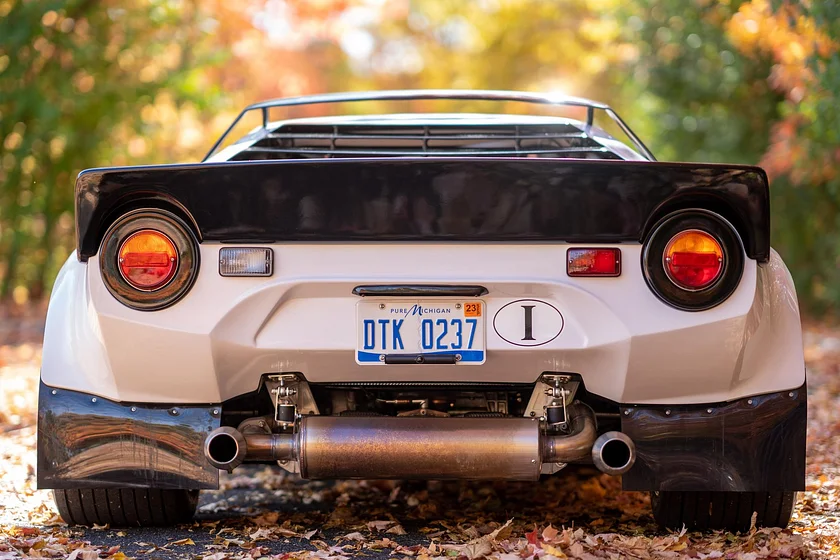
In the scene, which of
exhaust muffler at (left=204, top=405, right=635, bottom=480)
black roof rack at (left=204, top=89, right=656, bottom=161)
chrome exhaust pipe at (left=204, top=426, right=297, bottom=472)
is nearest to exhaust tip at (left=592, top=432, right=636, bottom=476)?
exhaust muffler at (left=204, top=405, right=635, bottom=480)

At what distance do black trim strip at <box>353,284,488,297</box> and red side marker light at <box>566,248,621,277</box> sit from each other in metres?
0.27

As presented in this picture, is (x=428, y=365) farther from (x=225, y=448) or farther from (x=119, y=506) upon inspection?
(x=119, y=506)

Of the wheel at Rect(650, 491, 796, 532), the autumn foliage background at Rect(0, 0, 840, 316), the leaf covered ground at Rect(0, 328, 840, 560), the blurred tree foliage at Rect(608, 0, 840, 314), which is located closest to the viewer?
the leaf covered ground at Rect(0, 328, 840, 560)

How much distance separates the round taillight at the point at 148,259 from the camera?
3.15m

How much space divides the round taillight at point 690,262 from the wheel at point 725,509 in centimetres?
79

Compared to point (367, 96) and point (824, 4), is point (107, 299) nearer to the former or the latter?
point (367, 96)

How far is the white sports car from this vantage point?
312 centimetres

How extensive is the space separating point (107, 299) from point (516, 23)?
2615 centimetres

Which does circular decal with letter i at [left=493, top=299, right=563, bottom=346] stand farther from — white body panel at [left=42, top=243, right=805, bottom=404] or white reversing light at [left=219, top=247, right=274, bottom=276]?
white reversing light at [left=219, top=247, right=274, bottom=276]

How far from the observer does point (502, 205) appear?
3131 millimetres

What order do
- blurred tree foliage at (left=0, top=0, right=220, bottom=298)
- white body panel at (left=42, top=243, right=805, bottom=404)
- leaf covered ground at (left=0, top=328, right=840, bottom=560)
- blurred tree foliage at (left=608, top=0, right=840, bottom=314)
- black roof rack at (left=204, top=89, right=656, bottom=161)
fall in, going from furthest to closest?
blurred tree foliage at (left=0, top=0, right=220, bottom=298) → blurred tree foliage at (left=608, top=0, right=840, bottom=314) → black roof rack at (left=204, top=89, right=656, bottom=161) → leaf covered ground at (left=0, top=328, right=840, bottom=560) → white body panel at (left=42, top=243, right=805, bottom=404)

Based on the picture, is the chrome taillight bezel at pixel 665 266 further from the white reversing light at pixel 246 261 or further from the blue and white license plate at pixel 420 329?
the white reversing light at pixel 246 261

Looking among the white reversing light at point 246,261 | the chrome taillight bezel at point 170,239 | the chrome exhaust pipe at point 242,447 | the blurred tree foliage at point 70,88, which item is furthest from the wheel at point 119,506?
the blurred tree foliage at point 70,88

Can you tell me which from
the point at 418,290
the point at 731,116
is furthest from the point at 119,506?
the point at 731,116
